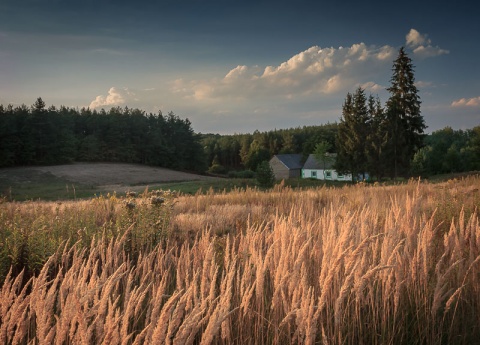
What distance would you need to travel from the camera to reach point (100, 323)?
164cm

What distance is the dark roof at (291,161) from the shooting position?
72662 mm

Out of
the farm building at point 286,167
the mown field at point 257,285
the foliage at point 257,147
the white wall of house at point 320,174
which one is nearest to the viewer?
the mown field at point 257,285

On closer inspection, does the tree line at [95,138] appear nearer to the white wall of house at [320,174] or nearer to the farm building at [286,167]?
the farm building at [286,167]

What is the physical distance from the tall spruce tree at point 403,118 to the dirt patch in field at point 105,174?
1110 inches

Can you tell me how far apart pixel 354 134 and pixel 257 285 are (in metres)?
35.2

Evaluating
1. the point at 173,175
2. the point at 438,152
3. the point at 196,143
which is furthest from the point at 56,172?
the point at 438,152

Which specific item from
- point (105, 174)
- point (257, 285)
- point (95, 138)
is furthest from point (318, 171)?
point (257, 285)

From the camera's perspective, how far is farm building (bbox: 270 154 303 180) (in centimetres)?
7094

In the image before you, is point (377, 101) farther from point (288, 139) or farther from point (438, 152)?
point (288, 139)

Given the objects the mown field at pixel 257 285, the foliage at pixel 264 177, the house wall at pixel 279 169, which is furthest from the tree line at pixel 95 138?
the mown field at pixel 257 285

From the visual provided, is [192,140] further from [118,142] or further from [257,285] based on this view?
[257,285]

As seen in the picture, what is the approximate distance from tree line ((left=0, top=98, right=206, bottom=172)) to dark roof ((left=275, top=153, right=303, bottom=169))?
54.7 feet

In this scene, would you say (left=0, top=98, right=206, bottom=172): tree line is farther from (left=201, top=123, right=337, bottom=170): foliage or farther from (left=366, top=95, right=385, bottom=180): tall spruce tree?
(left=366, top=95, right=385, bottom=180): tall spruce tree

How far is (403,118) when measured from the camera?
37094 mm
